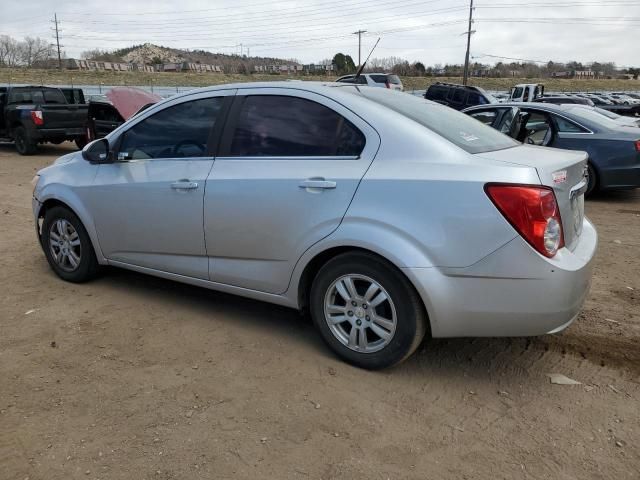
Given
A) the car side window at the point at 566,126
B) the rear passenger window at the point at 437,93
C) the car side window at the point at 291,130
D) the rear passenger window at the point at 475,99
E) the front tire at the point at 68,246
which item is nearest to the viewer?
the car side window at the point at 291,130

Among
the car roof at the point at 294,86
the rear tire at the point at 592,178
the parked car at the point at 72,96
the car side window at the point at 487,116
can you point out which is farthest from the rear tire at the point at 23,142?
the rear tire at the point at 592,178

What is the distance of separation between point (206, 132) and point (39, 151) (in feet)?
45.2

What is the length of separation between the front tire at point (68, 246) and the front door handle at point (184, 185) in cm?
117

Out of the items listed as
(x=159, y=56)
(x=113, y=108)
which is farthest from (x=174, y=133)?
(x=159, y=56)

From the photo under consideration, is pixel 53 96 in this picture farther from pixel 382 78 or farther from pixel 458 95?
pixel 382 78

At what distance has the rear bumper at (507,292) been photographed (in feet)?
9.07

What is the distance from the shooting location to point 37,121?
13.8 metres

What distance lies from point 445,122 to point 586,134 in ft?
18.6

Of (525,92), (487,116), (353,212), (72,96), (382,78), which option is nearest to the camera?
(353,212)

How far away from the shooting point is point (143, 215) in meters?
4.05

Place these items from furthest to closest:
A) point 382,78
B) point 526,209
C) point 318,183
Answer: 1. point 382,78
2. point 318,183
3. point 526,209

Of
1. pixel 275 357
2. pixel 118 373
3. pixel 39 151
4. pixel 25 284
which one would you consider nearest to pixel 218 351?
pixel 275 357

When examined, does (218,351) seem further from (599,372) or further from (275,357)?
(599,372)

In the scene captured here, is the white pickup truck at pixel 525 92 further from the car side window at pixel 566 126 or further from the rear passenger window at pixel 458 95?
the car side window at pixel 566 126
